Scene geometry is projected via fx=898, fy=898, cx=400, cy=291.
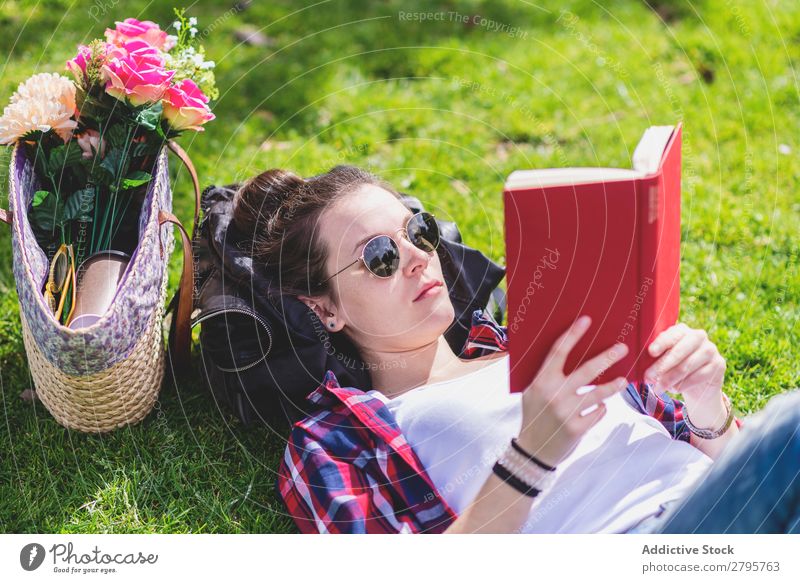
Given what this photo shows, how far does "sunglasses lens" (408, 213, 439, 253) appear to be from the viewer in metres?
2.47

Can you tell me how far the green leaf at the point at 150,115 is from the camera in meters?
2.56

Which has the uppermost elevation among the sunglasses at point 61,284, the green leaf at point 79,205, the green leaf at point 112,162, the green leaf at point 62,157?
the green leaf at point 62,157

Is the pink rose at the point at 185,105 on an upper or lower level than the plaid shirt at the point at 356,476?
upper

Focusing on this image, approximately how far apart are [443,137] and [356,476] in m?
2.06

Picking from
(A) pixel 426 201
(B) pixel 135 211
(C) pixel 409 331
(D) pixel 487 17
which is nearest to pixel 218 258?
(B) pixel 135 211
